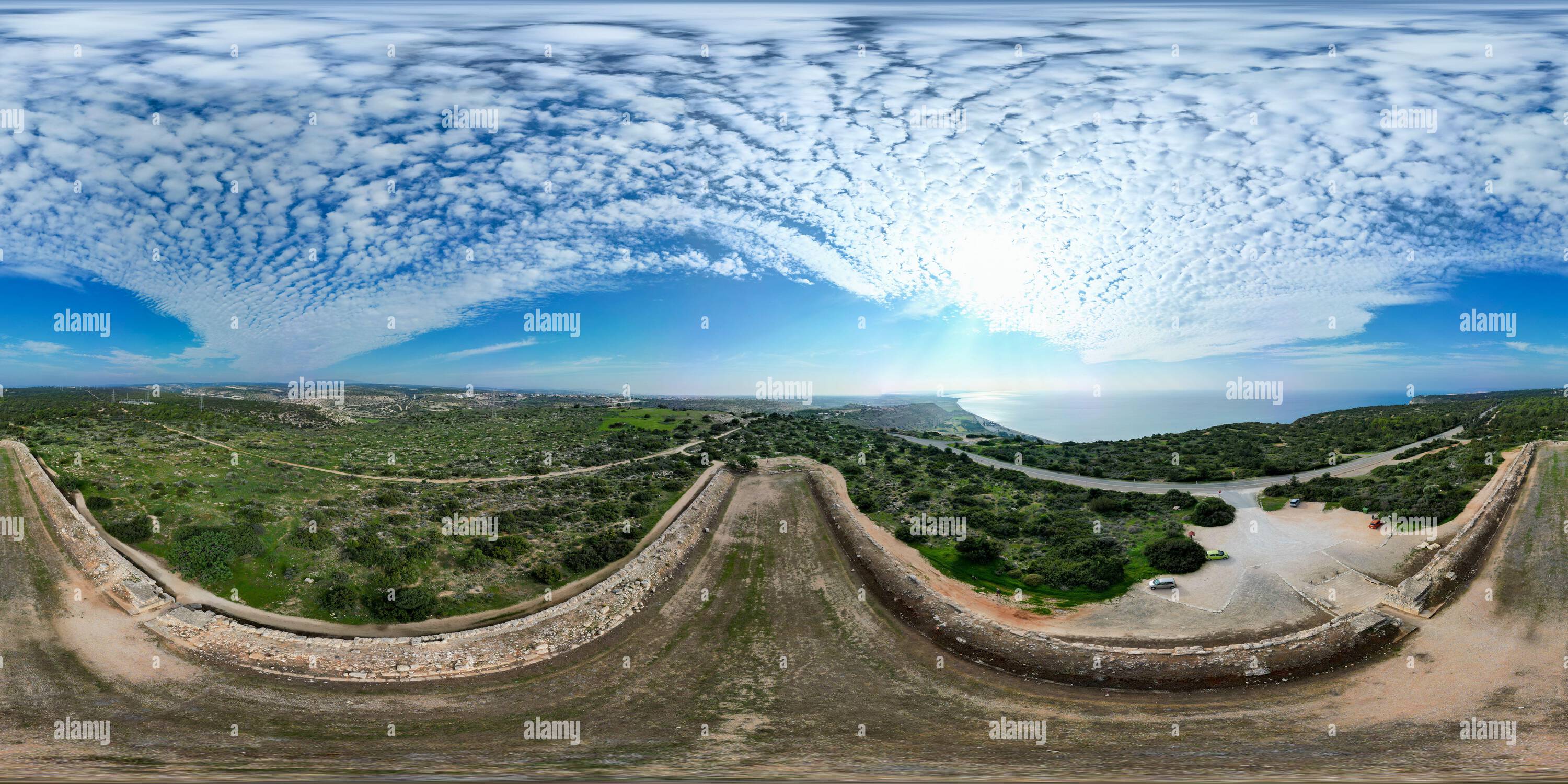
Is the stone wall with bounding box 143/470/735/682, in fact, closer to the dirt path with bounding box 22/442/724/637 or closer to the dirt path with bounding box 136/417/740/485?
the dirt path with bounding box 22/442/724/637

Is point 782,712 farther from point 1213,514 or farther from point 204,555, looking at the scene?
point 1213,514

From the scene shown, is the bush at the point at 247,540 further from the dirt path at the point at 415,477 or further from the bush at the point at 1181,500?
the bush at the point at 1181,500

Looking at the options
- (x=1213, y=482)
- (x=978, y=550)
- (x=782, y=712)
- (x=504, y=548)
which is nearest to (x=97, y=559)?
(x=504, y=548)

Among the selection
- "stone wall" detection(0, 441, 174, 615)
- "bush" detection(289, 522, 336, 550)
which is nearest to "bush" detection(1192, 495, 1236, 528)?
"bush" detection(289, 522, 336, 550)

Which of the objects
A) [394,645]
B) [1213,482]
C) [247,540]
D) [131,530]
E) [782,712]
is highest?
[131,530]

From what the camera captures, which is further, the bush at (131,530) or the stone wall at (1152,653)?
the bush at (131,530)

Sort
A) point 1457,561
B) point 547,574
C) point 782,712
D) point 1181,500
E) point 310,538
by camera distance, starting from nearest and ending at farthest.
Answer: point 782,712, point 1457,561, point 547,574, point 310,538, point 1181,500

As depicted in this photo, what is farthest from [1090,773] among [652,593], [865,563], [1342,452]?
[1342,452]

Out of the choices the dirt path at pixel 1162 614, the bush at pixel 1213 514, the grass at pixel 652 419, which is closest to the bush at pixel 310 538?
the dirt path at pixel 1162 614
